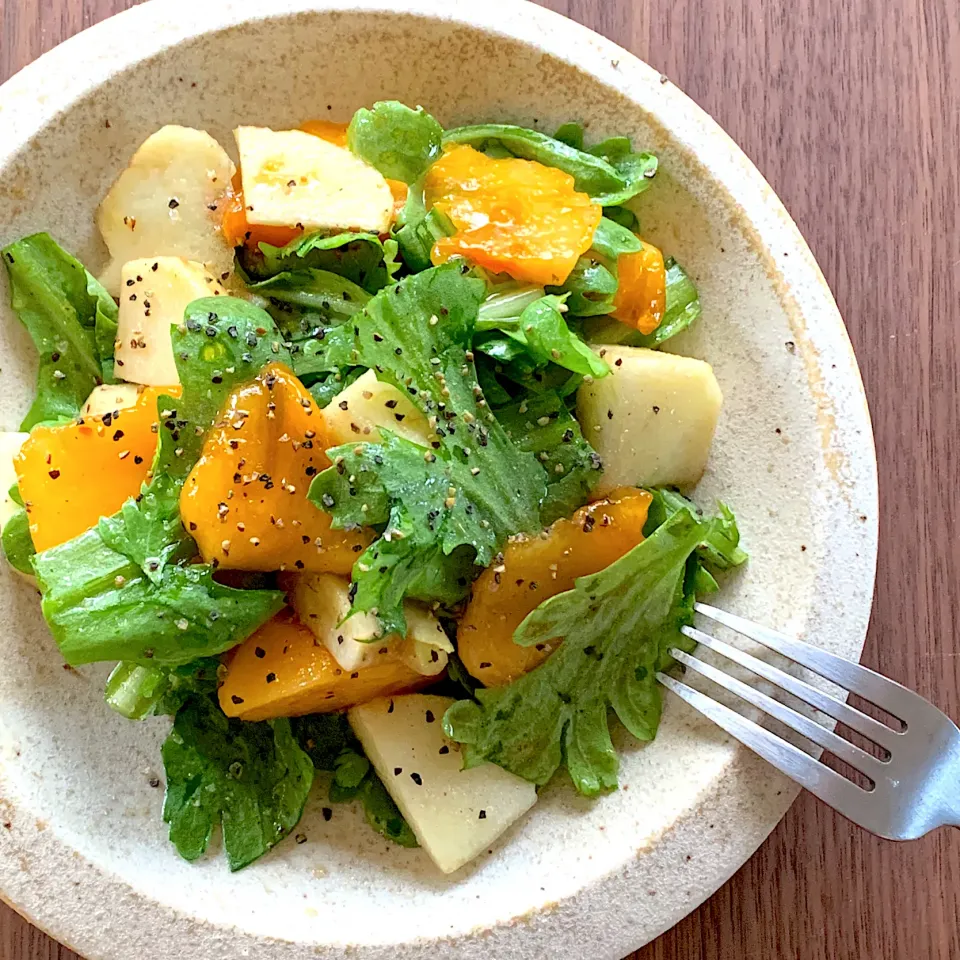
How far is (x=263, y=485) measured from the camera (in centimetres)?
136

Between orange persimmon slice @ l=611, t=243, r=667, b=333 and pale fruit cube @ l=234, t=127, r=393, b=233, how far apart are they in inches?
16.8

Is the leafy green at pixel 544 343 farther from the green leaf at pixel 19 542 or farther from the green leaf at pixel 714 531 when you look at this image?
the green leaf at pixel 19 542

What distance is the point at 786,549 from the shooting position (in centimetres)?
156

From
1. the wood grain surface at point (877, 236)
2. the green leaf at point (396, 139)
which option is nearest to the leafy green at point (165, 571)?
the green leaf at point (396, 139)

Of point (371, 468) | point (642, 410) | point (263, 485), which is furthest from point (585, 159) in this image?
point (263, 485)

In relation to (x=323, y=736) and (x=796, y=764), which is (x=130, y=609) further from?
(x=796, y=764)

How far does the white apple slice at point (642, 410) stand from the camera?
1.58 m

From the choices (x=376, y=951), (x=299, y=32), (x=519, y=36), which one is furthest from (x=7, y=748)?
(x=519, y=36)

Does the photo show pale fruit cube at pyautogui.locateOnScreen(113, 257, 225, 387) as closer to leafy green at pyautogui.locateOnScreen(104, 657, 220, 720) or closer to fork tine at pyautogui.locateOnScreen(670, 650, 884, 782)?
leafy green at pyautogui.locateOnScreen(104, 657, 220, 720)

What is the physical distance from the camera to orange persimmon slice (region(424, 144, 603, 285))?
1538 mm

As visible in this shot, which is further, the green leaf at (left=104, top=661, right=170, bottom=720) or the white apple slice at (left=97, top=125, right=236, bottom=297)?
the white apple slice at (left=97, top=125, right=236, bottom=297)

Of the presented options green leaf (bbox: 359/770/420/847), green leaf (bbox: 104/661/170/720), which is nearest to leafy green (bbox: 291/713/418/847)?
green leaf (bbox: 359/770/420/847)

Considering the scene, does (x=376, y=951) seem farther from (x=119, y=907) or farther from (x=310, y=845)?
(x=119, y=907)

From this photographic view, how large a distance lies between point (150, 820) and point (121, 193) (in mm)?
1097
